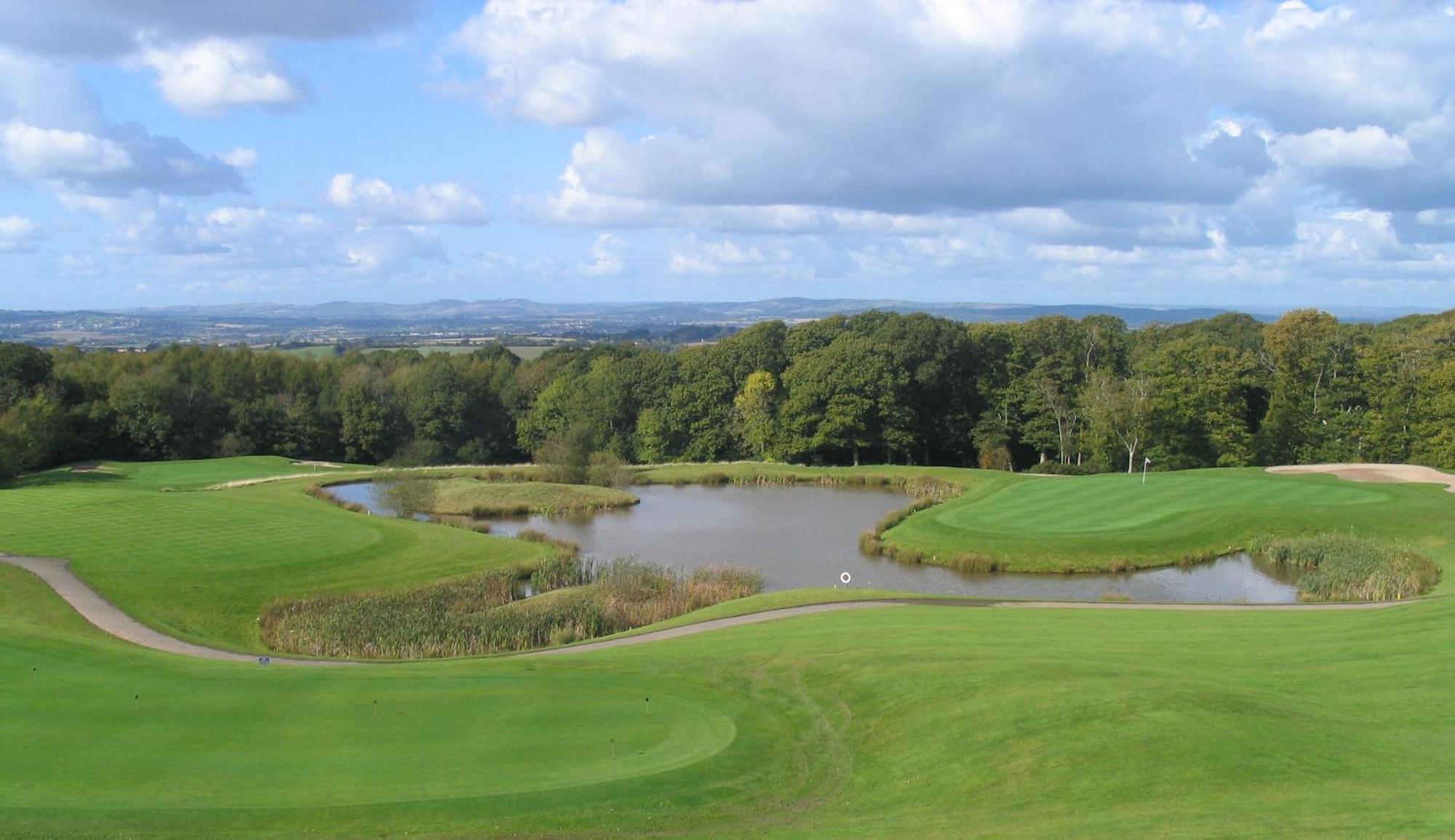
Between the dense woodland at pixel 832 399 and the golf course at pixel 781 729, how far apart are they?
125 ft

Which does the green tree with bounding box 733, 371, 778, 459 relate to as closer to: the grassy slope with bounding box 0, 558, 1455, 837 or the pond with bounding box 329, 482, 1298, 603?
the pond with bounding box 329, 482, 1298, 603

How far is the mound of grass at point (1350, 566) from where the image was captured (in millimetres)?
30619

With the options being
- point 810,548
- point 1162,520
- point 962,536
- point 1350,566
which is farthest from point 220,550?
point 1350,566

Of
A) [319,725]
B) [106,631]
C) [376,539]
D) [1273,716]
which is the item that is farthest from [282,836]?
[376,539]

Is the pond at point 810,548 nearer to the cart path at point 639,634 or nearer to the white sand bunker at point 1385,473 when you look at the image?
the cart path at point 639,634

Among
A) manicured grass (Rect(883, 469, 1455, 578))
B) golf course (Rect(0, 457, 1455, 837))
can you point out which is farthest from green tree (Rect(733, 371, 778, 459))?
golf course (Rect(0, 457, 1455, 837))

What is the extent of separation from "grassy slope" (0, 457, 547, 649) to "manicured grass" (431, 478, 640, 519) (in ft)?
32.2

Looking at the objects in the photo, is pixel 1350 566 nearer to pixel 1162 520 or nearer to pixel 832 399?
pixel 1162 520

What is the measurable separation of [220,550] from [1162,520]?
119 feet

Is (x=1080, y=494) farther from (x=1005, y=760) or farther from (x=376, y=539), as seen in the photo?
(x=1005, y=760)

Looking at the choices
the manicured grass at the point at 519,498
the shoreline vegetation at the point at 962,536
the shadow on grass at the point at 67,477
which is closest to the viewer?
the shoreline vegetation at the point at 962,536

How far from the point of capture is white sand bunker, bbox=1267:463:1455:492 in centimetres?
4725

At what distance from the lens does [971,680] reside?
1772cm

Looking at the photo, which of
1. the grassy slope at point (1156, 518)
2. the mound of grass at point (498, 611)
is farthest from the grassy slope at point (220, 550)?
the grassy slope at point (1156, 518)
